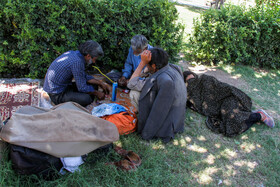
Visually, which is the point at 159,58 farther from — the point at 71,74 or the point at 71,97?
the point at 71,97

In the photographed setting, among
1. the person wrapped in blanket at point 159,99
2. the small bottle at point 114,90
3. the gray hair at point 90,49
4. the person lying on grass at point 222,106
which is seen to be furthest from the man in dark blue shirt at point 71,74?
the person lying on grass at point 222,106

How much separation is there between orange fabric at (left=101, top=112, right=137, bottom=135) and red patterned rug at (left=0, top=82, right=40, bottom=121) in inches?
64.4

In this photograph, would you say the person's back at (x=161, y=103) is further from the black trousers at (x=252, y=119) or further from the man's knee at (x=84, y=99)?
the black trousers at (x=252, y=119)

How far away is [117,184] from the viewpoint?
2.75 meters

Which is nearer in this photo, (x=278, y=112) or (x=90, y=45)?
(x=90, y=45)

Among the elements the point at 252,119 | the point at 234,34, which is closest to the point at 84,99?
the point at 252,119

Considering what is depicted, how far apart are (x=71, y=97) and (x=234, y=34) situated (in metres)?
5.27

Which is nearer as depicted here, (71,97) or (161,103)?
(161,103)

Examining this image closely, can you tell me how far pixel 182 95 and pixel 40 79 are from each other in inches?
130

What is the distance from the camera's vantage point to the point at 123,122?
3590 mm

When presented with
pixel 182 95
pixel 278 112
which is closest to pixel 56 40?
pixel 182 95

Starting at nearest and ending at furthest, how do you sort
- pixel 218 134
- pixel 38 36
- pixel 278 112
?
pixel 218 134, pixel 38 36, pixel 278 112

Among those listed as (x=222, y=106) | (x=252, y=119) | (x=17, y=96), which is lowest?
(x=17, y=96)

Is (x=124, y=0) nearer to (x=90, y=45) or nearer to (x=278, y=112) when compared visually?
(x=90, y=45)
